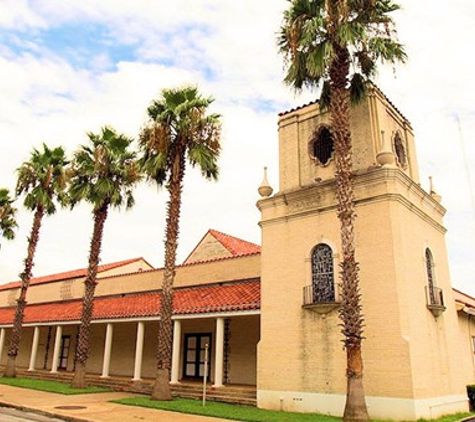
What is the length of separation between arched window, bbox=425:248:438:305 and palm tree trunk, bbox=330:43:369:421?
3341mm

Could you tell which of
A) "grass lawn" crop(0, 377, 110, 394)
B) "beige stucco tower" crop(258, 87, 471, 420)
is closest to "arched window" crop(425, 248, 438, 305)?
"beige stucco tower" crop(258, 87, 471, 420)

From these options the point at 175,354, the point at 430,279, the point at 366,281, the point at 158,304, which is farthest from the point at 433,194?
the point at 158,304

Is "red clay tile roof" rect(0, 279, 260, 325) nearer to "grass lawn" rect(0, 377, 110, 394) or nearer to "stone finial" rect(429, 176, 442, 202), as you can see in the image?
"grass lawn" rect(0, 377, 110, 394)

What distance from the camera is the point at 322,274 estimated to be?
1462 cm

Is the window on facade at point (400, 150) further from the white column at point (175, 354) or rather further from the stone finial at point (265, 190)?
the white column at point (175, 354)

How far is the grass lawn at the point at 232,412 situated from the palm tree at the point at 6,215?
19497 mm

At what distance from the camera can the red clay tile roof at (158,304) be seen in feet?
57.7

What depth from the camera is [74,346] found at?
27484 millimetres

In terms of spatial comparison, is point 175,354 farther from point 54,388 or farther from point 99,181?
point 99,181

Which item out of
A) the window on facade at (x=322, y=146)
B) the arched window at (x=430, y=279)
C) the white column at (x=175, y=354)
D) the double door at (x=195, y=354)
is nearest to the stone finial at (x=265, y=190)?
the window on facade at (x=322, y=146)

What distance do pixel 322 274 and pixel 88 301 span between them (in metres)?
11.7

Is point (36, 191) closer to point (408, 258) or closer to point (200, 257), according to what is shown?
point (200, 257)

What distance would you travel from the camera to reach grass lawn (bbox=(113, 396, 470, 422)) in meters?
12.0

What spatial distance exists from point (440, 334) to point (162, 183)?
38.6 ft
